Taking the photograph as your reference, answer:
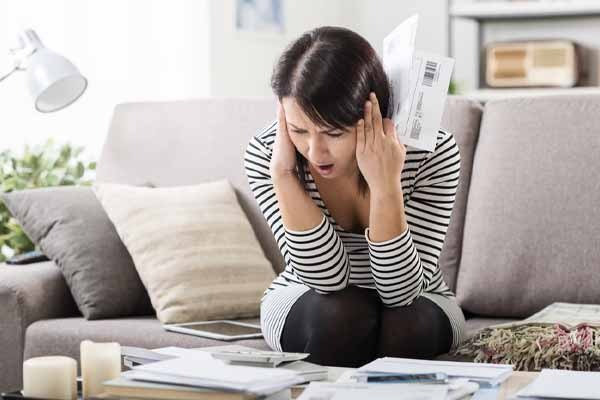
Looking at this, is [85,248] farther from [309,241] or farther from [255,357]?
[255,357]

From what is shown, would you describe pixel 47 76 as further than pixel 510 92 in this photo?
No

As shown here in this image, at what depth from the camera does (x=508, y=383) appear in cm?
149

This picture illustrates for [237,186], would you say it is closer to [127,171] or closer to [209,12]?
[127,171]

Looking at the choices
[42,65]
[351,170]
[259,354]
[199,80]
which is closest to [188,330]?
[351,170]

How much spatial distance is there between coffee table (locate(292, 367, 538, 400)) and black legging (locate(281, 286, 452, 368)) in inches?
9.9

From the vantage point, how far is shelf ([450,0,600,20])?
4672 mm

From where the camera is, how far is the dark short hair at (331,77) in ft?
5.80

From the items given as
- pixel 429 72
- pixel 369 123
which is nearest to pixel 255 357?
pixel 369 123

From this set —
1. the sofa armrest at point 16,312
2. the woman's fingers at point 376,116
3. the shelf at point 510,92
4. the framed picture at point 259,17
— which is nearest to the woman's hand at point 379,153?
the woman's fingers at point 376,116

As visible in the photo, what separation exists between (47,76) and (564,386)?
5.40 feet

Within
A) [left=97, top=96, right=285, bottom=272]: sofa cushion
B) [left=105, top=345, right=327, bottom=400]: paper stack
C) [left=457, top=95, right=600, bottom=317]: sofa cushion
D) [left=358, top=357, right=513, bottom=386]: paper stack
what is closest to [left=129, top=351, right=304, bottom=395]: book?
[left=105, top=345, right=327, bottom=400]: paper stack

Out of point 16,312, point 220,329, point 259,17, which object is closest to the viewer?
point 220,329

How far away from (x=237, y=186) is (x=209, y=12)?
1706mm

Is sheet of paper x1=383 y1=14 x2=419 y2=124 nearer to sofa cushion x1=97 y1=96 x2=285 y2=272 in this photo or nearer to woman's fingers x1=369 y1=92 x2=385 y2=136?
woman's fingers x1=369 y1=92 x2=385 y2=136
